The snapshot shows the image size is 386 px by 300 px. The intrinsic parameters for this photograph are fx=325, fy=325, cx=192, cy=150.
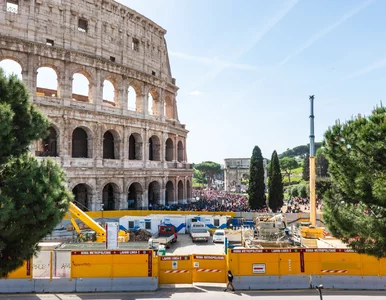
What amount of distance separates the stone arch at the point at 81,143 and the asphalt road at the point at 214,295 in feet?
57.2

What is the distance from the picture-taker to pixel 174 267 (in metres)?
13.9

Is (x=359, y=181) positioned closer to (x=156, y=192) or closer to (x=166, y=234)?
(x=166, y=234)

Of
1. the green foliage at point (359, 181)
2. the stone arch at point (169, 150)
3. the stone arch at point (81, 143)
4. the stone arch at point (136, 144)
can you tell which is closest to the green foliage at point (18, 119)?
the green foliage at point (359, 181)

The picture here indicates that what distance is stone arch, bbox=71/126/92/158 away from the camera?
28.8 m

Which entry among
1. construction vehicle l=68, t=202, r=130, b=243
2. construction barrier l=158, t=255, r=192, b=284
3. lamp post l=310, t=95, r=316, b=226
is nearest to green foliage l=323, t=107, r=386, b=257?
construction barrier l=158, t=255, r=192, b=284

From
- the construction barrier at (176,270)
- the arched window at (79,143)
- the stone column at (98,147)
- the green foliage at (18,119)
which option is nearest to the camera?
the green foliage at (18,119)

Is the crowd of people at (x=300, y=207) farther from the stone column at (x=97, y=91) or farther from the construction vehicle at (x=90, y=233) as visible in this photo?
the stone column at (x=97, y=91)

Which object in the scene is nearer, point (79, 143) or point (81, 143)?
point (79, 143)

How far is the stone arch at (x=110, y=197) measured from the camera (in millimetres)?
30562

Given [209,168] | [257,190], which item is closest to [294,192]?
[257,190]

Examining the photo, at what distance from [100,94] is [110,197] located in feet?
34.2

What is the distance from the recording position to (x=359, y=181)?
9.56m

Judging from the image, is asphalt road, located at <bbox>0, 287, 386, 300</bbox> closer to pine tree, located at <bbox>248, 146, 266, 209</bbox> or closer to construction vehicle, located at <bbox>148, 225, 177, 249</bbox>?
construction vehicle, located at <bbox>148, 225, 177, 249</bbox>

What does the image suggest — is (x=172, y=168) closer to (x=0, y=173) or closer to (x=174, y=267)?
(x=174, y=267)
